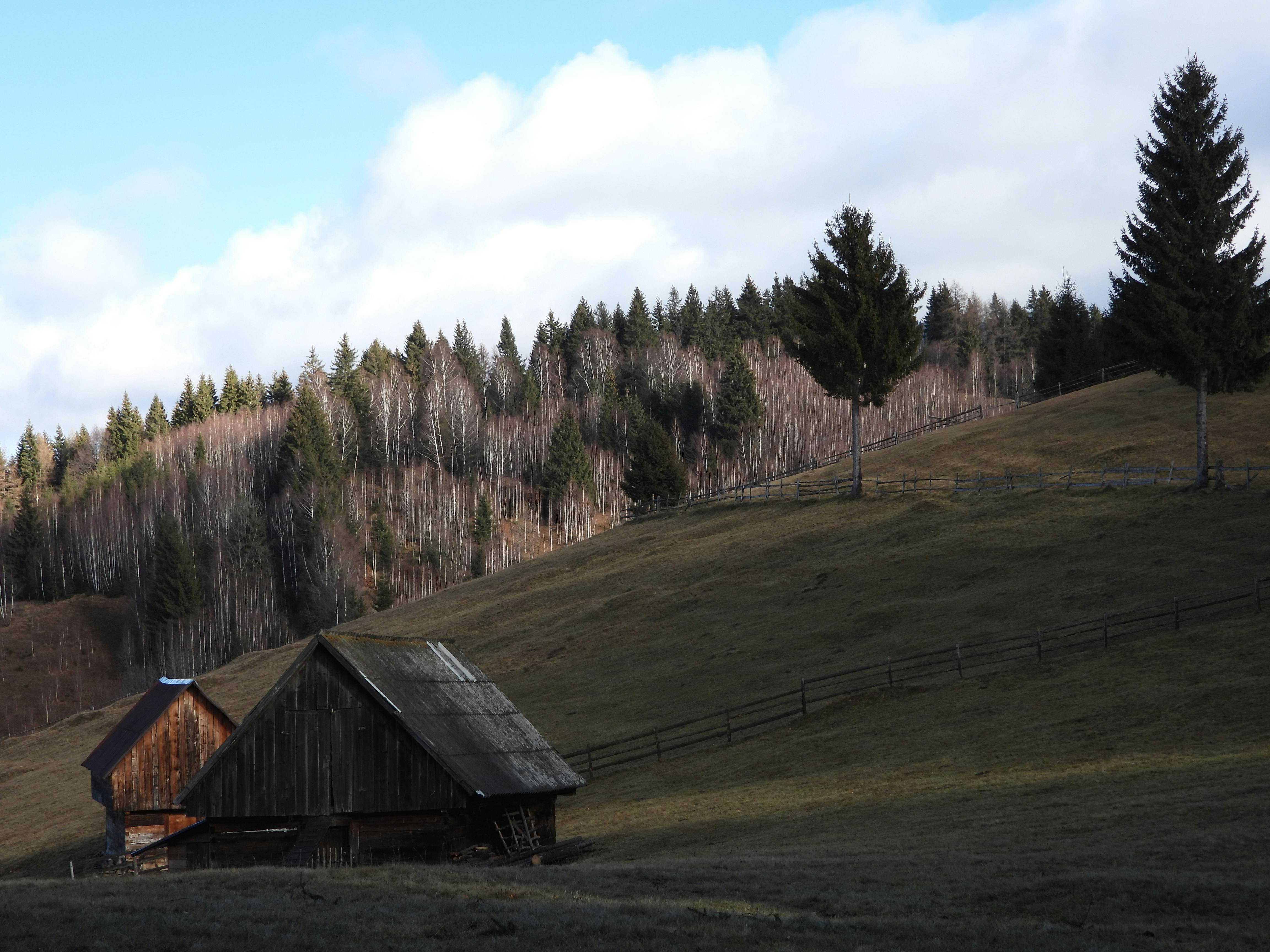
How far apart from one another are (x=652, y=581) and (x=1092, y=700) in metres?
29.5

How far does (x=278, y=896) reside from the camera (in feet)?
51.5

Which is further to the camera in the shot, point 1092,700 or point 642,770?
point 642,770

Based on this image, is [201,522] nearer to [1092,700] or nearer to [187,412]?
[187,412]

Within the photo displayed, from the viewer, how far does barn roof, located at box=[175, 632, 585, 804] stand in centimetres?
2695

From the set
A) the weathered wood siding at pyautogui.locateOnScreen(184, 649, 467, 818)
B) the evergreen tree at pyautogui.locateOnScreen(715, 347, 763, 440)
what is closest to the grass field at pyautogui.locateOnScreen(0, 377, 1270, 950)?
the weathered wood siding at pyautogui.locateOnScreen(184, 649, 467, 818)

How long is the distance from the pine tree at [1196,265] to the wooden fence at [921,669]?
52.0ft

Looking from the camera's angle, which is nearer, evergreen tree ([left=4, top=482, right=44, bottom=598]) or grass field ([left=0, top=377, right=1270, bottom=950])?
grass field ([left=0, top=377, right=1270, bottom=950])

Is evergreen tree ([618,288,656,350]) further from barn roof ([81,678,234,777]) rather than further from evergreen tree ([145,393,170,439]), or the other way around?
barn roof ([81,678,234,777])

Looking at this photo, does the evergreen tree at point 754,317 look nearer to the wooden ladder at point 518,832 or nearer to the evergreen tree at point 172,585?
the evergreen tree at point 172,585

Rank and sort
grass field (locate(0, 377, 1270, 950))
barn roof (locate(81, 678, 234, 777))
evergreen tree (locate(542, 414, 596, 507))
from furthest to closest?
evergreen tree (locate(542, 414, 596, 507)) < barn roof (locate(81, 678, 234, 777)) < grass field (locate(0, 377, 1270, 950))

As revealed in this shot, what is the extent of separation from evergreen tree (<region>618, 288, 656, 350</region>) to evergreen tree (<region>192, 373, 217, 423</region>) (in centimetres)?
5542

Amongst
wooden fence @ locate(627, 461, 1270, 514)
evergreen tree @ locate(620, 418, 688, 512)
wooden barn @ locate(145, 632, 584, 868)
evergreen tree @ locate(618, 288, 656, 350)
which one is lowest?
wooden barn @ locate(145, 632, 584, 868)

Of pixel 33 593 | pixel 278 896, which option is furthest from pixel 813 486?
pixel 33 593

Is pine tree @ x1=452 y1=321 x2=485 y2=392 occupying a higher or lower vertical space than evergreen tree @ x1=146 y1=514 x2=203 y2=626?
higher
